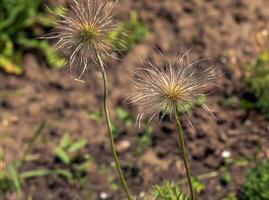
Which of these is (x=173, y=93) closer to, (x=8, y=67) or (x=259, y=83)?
(x=259, y=83)

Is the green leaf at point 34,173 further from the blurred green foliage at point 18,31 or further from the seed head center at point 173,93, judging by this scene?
the seed head center at point 173,93

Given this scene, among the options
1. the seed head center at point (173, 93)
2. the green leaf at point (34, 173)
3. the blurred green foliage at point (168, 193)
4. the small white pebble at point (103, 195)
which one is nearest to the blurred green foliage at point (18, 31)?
the green leaf at point (34, 173)

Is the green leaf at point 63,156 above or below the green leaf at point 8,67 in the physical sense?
below

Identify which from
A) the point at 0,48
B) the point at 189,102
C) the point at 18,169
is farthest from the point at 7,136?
the point at 189,102

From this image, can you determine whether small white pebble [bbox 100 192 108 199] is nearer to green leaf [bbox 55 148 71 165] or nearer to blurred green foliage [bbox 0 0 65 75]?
green leaf [bbox 55 148 71 165]

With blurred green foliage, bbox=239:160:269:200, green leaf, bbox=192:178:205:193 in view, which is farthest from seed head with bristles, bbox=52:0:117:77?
green leaf, bbox=192:178:205:193

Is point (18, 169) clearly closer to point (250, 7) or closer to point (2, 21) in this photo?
point (2, 21)
